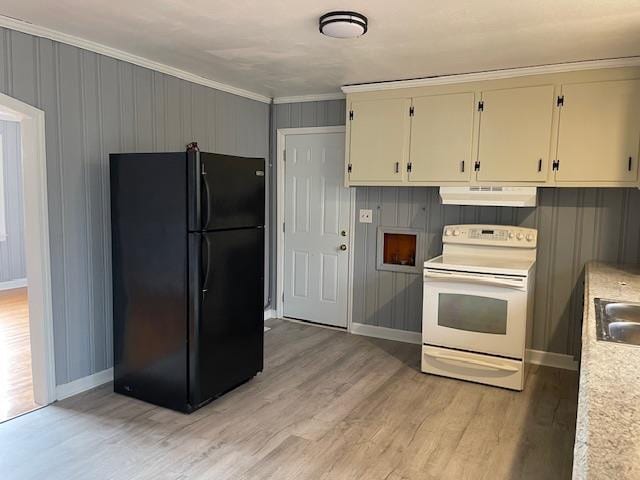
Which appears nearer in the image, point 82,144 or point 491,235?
point 82,144

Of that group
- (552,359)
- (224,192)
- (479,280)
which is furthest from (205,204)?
(552,359)

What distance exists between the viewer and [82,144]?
3.20 m

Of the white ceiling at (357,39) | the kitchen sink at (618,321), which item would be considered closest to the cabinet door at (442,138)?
the white ceiling at (357,39)

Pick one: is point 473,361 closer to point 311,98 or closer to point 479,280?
point 479,280

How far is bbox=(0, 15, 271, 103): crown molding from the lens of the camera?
9.11 ft

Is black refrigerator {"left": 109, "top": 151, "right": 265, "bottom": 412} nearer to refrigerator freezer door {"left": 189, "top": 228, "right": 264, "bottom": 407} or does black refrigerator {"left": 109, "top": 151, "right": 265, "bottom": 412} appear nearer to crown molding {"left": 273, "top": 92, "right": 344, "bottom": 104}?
refrigerator freezer door {"left": 189, "top": 228, "right": 264, "bottom": 407}

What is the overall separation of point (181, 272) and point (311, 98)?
8.34 ft

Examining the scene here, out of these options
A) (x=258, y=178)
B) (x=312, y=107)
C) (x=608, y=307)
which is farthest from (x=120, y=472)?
(x=312, y=107)

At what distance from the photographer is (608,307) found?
7.47 ft

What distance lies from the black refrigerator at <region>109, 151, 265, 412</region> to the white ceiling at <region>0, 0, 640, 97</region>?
2.48 feet

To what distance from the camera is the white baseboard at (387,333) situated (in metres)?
4.48

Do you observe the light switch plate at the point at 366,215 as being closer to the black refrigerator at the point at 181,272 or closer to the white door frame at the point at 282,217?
the white door frame at the point at 282,217

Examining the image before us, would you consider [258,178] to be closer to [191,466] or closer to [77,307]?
[77,307]

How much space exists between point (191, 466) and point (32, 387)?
164 centimetres
